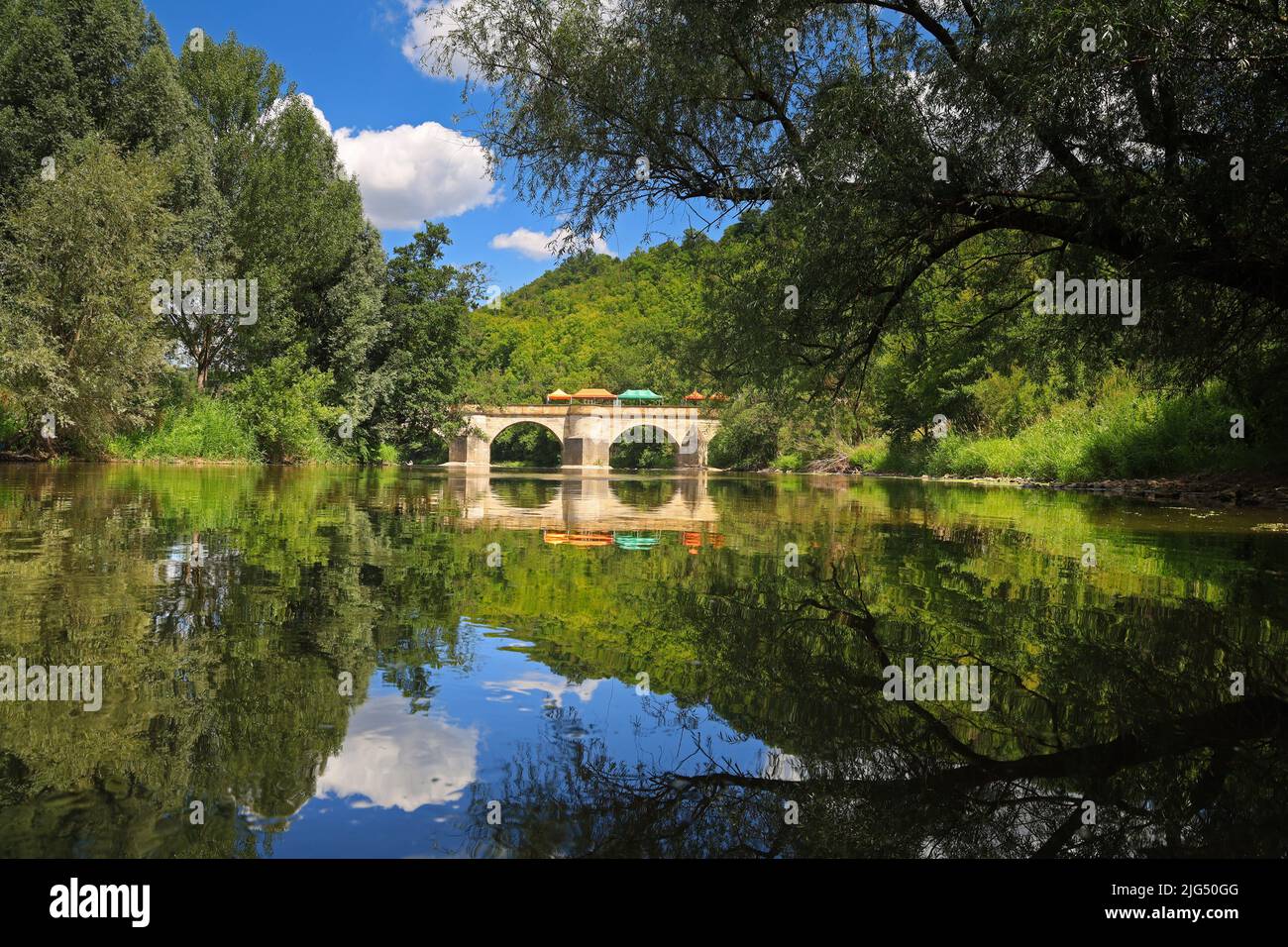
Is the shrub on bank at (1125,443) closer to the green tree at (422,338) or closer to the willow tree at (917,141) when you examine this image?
the willow tree at (917,141)

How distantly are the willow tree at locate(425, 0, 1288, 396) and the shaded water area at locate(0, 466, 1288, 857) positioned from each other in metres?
3.78

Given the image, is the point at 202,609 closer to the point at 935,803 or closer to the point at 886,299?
the point at 935,803

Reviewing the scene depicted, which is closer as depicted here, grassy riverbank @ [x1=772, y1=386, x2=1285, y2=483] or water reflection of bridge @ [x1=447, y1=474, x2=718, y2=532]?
water reflection of bridge @ [x1=447, y1=474, x2=718, y2=532]

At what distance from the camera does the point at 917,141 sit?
894 cm

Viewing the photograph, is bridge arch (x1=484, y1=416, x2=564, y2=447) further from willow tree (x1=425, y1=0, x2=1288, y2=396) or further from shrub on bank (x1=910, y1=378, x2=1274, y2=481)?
willow tree (x1=425, y1=0, x2=1288, y2=396)

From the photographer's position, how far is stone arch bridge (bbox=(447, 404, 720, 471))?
7038cm

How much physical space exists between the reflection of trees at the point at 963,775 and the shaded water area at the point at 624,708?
0.01 m

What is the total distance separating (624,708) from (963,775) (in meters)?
1.19

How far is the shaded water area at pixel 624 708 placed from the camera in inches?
85.5

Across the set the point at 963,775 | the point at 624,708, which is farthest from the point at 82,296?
→ the point at 963,775

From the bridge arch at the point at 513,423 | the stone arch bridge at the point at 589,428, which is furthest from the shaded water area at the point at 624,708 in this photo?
the bridge arch at the point at 513,423

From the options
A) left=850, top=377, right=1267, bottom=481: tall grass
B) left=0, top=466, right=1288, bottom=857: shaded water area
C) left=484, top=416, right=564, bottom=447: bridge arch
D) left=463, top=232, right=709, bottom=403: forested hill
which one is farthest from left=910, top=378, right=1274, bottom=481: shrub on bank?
A: left=484, top=416, right=564, bottom=447: bridge arch

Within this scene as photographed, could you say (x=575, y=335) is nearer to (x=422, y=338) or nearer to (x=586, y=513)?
(x=422, y=338)

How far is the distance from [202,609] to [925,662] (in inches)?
140
